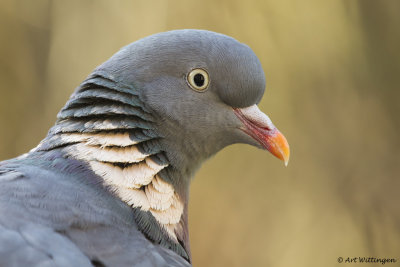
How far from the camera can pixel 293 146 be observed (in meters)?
6.11

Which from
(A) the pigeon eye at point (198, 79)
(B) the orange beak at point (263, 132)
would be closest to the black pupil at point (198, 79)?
(A) the pigeon eye at point (198, 79)

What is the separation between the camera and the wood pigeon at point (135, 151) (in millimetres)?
2373

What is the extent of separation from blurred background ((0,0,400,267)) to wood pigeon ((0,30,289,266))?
2883mm

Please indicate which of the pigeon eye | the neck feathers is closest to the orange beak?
the pigeon eye

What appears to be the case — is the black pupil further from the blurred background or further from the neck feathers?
the blurred background

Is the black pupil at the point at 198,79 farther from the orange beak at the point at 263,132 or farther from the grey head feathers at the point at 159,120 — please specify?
the orange beak at the point at 263,132

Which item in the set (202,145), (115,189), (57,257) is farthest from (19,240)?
(202,145)

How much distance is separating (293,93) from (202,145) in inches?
124

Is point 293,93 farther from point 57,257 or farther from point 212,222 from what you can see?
point 57,257

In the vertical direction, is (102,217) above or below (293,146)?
above

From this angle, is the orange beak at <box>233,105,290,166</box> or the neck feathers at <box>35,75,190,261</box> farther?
the orange beak at <box>233,105,290,166</box>

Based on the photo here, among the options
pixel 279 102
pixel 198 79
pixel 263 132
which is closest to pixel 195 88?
pixel 198 79

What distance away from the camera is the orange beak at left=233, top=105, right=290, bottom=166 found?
311 centimetres

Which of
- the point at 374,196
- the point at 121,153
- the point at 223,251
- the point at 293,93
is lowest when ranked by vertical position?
the point at 223,251
